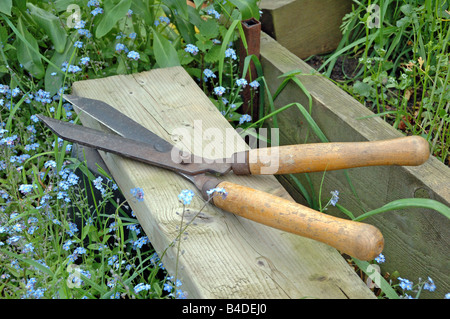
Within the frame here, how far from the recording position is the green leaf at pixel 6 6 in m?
2.14

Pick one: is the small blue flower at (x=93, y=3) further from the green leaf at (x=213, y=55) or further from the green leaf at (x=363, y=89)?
the green leaf at (x=363, y=89)

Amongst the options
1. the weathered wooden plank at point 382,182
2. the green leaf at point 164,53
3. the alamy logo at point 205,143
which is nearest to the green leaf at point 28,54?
the green leaf at point 164,53

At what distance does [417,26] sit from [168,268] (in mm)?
1455

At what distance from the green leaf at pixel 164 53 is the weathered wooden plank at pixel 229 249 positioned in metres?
0.51

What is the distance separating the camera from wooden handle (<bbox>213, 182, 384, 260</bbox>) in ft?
4.23

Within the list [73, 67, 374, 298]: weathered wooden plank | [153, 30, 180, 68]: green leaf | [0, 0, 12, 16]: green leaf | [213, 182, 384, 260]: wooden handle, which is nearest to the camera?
[213, 182, 384, 260]: wooden handle

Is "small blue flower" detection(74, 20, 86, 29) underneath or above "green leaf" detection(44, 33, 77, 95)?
above

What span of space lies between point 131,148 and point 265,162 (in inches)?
17.6

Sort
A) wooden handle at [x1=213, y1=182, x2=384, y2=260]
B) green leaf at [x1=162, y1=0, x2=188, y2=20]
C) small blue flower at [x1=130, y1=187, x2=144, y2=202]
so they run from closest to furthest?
wooden handle at [x1=213, y1=182, x2=384, y2=260]
small blue flower at [x1=130, y1=187, x2=144, y2=202]
green leaf at [x1=162, y1=0, x2=188, y2=20]

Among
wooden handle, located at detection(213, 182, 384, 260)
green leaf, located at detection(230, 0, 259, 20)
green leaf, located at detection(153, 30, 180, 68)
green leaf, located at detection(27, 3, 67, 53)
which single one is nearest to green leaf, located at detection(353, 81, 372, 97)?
green leaf, located at detection(230, 0, 259, 20)

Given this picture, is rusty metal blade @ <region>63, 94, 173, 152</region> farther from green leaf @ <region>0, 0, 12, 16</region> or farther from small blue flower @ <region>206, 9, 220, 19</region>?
small blue flower @ <region>206, 9, 220, 19</region>

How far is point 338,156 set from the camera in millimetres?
1562

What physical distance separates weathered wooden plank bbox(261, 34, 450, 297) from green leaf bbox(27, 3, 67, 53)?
0.97m

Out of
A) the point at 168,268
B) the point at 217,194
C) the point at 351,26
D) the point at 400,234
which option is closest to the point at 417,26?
the point at 351,26
